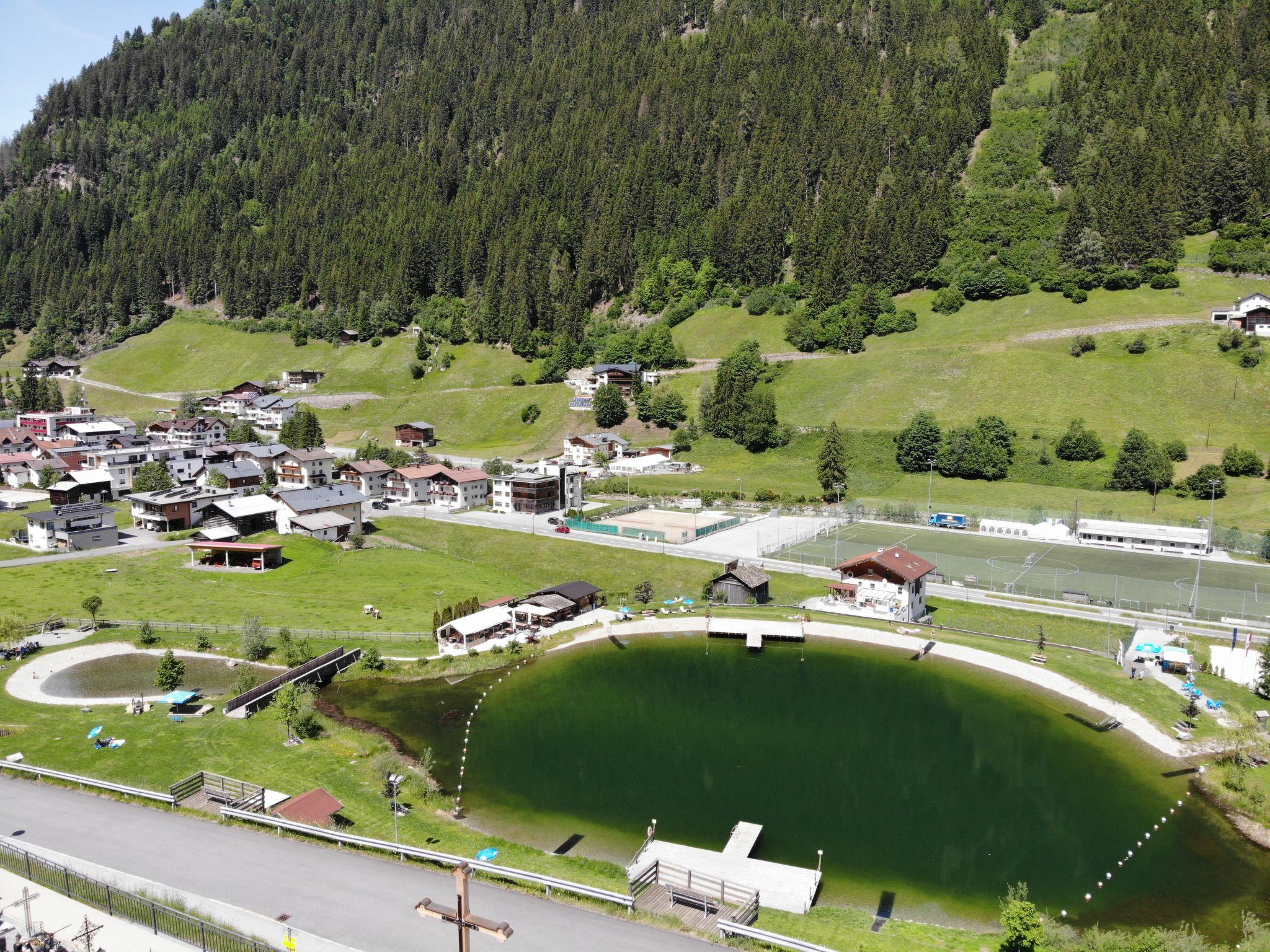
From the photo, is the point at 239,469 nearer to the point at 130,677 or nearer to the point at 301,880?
the point at 130,677

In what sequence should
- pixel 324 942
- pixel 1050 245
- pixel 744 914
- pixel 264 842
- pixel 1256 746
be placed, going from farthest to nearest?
1. pixel 1050 245
2. pixel 1256 746
3. pixel 264 842
4. pixel 744 914
5. pixel 324 942

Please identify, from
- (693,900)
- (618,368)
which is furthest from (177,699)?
(618,368)

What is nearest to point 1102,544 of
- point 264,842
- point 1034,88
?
point 264,842

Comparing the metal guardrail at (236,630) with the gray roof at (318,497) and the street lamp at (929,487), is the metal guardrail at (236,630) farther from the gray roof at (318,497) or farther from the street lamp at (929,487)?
the street lamp at (929,487)

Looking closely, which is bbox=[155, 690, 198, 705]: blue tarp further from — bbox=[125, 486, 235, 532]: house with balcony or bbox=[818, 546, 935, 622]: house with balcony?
bbox=[125, 486, 235, 532]: house with balcony

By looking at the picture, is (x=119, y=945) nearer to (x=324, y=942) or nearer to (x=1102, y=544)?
(x=324, y=942)

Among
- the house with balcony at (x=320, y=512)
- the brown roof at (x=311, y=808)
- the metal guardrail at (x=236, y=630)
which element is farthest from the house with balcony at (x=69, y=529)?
the brown roof at (x=311, y=808)

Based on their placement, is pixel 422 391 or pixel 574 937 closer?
pixel 574 937
